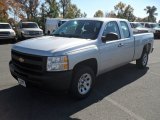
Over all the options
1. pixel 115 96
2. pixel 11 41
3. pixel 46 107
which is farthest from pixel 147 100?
pixel 11 41

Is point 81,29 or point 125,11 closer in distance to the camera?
point 81,29

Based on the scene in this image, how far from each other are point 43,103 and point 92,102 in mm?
1098

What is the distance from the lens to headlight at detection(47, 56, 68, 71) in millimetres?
4891

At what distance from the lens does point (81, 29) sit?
6.43 metres

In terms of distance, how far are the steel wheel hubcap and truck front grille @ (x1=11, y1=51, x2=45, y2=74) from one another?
104 cm

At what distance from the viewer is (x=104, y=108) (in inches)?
205

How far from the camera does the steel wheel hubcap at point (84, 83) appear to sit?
5568 millimetres

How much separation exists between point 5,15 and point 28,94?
36895mm

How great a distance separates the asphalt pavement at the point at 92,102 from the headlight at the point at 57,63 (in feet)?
2.87

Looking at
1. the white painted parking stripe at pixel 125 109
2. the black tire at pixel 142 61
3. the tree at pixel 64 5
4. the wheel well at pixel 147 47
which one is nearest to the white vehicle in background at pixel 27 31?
the wheel well at pixel 147 47

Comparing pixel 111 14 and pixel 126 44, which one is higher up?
pixel 111 14

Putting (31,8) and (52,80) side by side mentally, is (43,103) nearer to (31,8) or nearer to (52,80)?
(52,80)

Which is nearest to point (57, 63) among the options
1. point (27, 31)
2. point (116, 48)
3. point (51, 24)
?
point (116, 48)

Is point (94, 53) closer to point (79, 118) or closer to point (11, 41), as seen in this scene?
point (79, 118)
